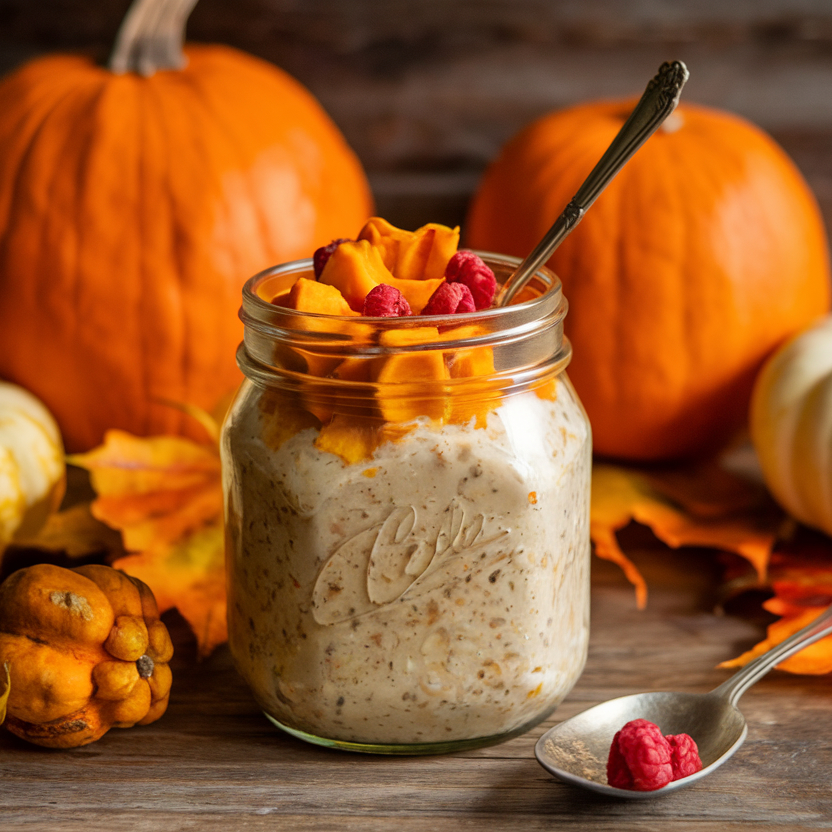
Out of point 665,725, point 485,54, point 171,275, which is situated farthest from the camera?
Result: point 485,54

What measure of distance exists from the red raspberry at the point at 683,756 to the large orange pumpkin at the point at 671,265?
562 mm

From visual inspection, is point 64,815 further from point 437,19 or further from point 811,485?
point 437,19

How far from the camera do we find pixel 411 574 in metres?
0.68

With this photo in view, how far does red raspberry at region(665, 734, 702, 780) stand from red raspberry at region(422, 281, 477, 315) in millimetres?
320

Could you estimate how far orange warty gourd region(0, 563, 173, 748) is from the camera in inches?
27.5

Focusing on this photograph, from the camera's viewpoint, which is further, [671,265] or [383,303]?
[671,265]

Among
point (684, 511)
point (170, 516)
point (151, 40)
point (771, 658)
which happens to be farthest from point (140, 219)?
point (771, 658)

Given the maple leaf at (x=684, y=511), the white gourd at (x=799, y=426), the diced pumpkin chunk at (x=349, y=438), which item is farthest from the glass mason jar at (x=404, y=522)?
the white gourd at (x=799, y=426)

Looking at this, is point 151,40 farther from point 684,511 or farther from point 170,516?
point 684,511

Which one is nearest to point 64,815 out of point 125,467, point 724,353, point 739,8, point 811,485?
point 125,467

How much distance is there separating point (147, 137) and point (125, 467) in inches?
14.6

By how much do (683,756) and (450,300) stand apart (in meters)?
0.34

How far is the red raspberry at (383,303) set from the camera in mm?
667

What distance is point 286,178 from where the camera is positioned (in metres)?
1.17
